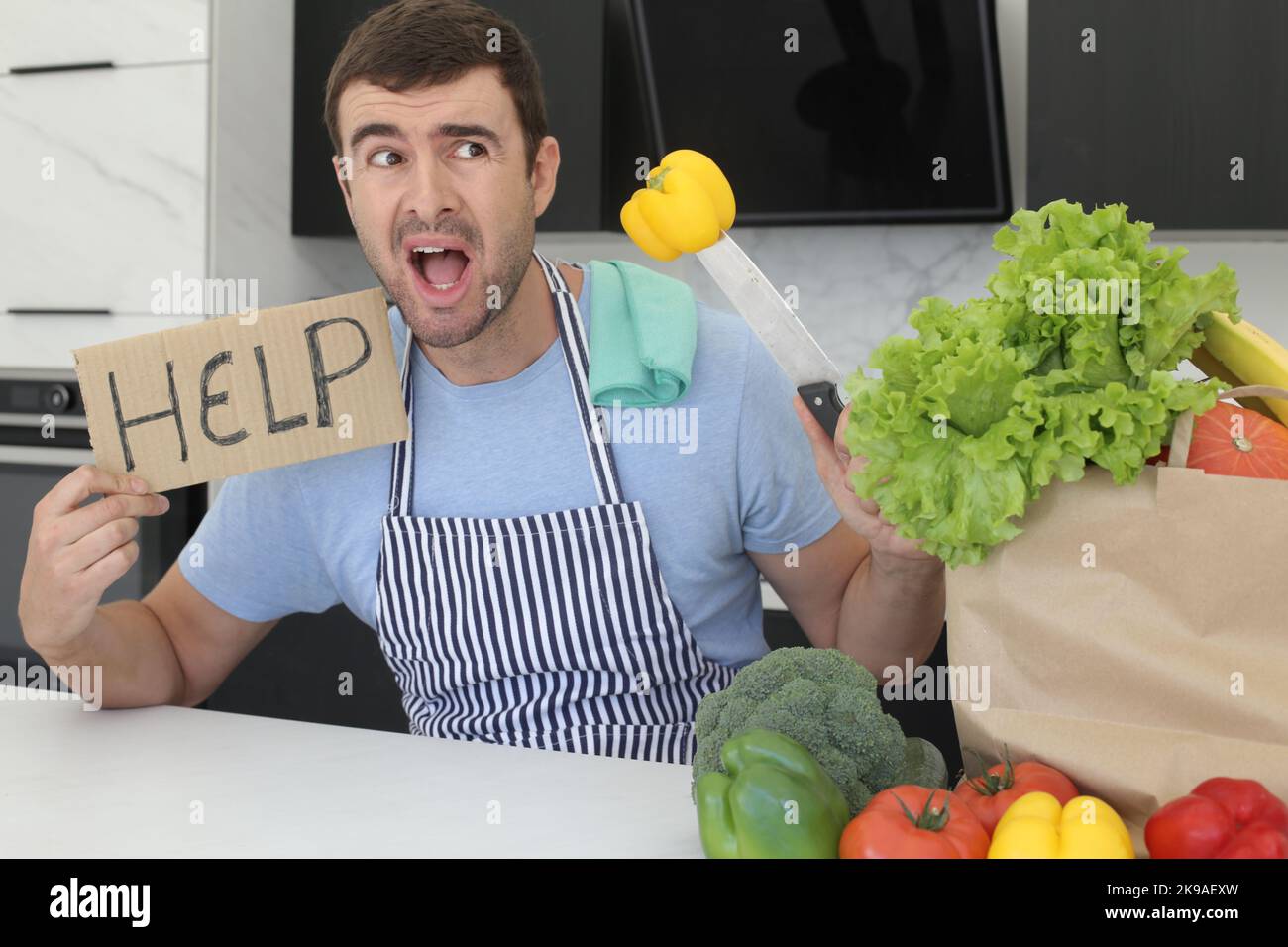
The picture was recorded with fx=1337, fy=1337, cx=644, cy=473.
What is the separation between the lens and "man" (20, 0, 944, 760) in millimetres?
1380

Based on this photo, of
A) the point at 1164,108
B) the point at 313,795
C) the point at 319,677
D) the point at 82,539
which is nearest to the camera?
the point at 313,795

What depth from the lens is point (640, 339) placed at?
1439 mm

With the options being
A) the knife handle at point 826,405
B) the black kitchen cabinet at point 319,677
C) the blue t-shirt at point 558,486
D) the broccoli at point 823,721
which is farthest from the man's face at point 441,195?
the black kitchen cabinet at point 319,677

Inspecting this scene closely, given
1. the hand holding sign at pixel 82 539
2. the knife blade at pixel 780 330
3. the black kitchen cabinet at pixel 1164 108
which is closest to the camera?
the knife blade at pixel 780 330

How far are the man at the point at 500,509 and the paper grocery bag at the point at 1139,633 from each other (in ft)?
1.47

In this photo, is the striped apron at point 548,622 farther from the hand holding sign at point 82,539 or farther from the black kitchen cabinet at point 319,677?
the black kitchen cabinet at point 319,677

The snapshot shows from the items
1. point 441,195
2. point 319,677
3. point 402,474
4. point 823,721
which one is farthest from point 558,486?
point 319,677

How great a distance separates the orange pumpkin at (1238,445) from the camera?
823 millimetres

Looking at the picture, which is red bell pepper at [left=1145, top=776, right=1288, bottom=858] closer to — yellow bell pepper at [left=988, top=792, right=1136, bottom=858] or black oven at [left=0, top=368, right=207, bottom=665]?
yellow bell pepper at [left=988, top=792, right=1136, bottom=858]

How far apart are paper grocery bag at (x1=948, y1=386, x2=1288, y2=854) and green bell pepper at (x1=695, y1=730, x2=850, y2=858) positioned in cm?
13

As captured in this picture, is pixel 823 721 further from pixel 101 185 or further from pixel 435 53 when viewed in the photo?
pixel 101 185

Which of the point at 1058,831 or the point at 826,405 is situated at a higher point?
the point at 826,405

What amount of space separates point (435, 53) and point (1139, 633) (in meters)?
0.92
